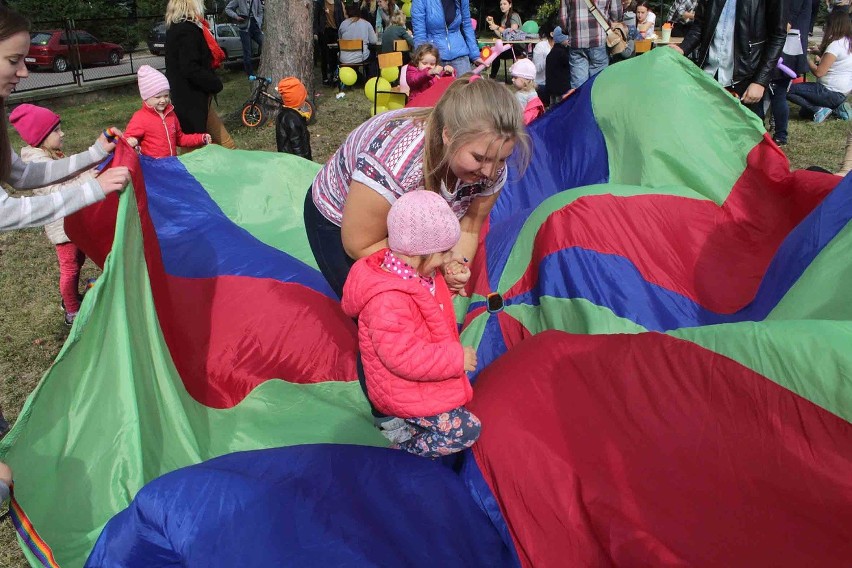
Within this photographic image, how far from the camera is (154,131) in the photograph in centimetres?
459

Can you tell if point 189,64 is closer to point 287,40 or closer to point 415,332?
point 287,40

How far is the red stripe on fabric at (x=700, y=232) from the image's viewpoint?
290 centimetres

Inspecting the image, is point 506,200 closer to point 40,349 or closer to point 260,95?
point 40,349

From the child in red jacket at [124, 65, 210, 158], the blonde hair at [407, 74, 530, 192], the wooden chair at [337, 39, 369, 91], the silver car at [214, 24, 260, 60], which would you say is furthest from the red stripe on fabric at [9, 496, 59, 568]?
the silver car at [214, 24, 260, 60]

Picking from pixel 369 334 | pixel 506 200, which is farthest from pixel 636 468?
pixel 506 200

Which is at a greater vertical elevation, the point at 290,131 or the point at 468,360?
the point at 468,360

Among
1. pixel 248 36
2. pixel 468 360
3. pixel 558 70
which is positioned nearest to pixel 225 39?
pixel 248 36

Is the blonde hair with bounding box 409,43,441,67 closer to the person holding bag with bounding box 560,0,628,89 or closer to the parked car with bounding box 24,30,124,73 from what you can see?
the person holding bag with bounding box 560,0,628,89

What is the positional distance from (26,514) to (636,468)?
1.65m

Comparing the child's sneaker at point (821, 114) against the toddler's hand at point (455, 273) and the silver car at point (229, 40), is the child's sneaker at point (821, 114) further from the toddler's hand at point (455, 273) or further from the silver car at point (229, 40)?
the silver car at point (229, 40)

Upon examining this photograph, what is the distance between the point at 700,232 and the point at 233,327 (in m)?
1.93

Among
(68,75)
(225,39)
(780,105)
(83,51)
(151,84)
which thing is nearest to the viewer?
(151,84)

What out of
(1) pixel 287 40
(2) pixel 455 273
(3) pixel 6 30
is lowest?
(1) pixel 287 40

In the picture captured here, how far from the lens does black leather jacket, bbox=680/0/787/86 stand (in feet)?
15.4
